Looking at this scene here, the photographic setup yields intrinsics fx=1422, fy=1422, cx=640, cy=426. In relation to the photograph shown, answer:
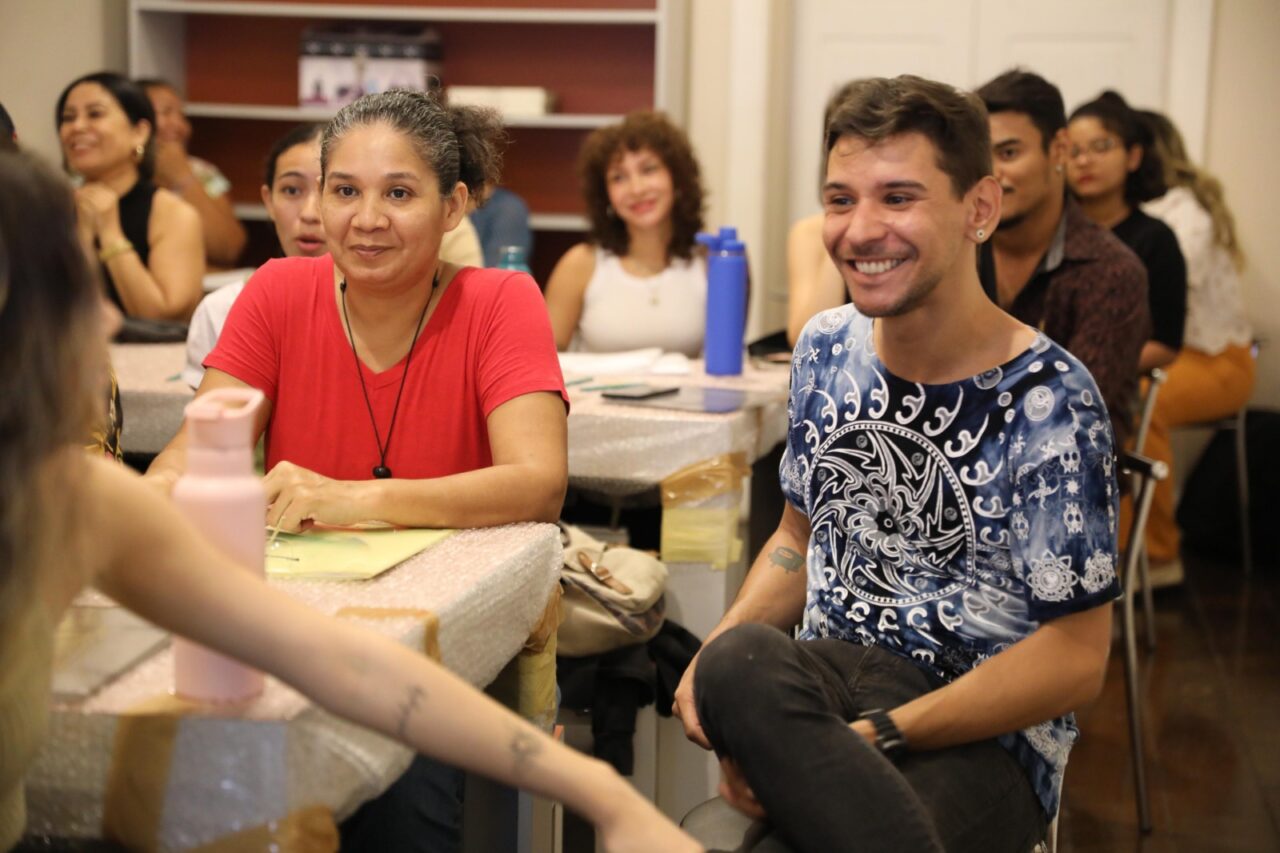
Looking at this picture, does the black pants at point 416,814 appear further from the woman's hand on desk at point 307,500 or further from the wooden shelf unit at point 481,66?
the wooden shelf unit at point 481,66

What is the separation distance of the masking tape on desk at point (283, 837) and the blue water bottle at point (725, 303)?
189 cm

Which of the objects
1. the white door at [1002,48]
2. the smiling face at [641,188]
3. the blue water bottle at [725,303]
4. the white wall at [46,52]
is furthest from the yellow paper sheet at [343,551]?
the white door at [1002,48]

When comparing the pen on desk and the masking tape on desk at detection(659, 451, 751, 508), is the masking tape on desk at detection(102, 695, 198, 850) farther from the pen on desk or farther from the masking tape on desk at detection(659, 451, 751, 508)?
Result: the pen on desk

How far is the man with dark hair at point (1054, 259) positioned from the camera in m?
2.55

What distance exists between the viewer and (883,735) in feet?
4.33

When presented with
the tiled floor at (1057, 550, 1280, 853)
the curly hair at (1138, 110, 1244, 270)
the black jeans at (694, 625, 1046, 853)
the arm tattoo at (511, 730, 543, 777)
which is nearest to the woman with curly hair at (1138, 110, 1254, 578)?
the curly hair at (1138, 110, 1244, 270)

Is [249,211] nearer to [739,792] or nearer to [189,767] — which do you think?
[739,792]

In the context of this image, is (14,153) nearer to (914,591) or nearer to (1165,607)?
(914,591)

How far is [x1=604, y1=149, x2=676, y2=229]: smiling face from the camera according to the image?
3439 mm

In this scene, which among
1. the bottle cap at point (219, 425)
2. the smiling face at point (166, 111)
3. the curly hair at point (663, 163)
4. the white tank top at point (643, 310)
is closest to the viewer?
the bottle cap at point (219, 425)

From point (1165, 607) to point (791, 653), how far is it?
296cm

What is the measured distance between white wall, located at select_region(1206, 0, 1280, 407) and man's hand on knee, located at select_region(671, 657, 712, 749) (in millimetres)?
3921

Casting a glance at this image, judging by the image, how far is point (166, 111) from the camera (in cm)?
462

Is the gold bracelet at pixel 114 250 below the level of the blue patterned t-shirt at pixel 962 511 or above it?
above
